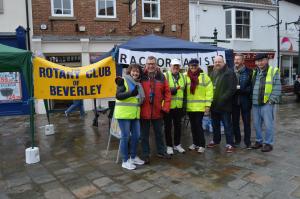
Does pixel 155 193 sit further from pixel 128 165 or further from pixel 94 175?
pixel 94 175

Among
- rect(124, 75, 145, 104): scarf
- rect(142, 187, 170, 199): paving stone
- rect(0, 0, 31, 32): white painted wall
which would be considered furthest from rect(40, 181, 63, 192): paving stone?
rect(0, 0, 31, 32): white painted wall

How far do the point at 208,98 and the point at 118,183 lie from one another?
2344mm

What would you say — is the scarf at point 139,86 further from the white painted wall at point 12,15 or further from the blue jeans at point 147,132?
the white painted wall at point 12,15

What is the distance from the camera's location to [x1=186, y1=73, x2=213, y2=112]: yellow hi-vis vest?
614cm

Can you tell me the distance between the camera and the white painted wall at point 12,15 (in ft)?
40.4

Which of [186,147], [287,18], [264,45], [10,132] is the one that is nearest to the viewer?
[186,147]

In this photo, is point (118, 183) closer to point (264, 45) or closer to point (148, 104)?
point (148, 104)

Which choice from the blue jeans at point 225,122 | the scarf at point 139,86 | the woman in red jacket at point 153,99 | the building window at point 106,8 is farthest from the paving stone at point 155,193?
the building window at point 106,8

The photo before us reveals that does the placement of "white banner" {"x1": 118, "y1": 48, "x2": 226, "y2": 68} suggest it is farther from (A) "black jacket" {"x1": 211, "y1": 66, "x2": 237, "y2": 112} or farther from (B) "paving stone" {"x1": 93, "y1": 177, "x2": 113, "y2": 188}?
(B) "paving stone" {"x1": 93, "y1": 177, "x2": 113, "y2": 188}

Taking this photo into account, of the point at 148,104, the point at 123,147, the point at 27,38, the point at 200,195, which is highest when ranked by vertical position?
the point at 27,38

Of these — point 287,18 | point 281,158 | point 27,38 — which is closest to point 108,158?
point 281,158

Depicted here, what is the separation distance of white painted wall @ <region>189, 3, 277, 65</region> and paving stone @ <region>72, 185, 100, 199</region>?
11882 mm

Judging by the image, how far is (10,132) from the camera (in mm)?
9203

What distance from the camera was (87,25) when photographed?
13.4 meters
